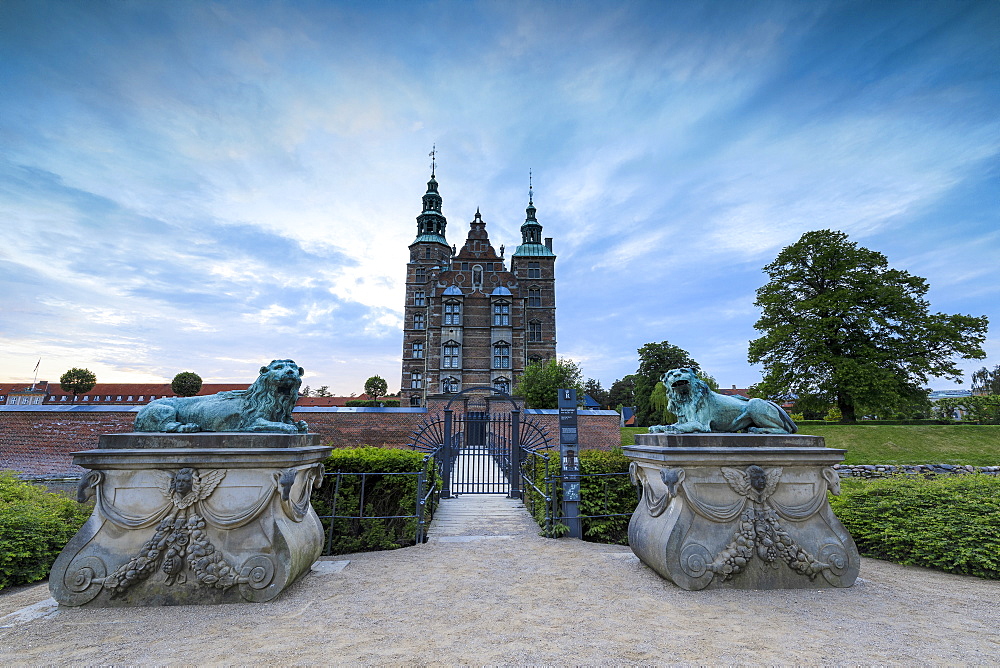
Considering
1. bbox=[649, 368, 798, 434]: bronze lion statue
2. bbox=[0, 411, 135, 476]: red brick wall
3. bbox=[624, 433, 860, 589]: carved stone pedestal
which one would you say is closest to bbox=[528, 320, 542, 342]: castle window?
bbox=[0, 411, 135, 476]: red brick wall

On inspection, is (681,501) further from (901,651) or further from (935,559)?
(935,559)

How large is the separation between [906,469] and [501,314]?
28.1 meters

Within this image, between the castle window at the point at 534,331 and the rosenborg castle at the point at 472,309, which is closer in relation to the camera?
the rosenborg castle at the point at 472,309

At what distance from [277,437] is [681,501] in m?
4.05

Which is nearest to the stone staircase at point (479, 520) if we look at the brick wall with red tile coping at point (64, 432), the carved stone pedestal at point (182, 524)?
the carved stone pedestal at point (182, 524)

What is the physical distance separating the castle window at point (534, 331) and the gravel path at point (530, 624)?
3432cm

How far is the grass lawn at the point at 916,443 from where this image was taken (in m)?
14.4

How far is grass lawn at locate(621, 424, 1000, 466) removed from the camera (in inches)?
565

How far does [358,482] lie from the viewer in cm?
650

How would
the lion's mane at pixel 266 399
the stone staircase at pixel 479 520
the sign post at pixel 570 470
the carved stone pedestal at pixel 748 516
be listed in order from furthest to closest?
the stone staircase at pixel 479 520 < the sign post at pixel 570 470 < the lion's mane at pixel 266 399 < the carved stone pedestal at pixel 748 516

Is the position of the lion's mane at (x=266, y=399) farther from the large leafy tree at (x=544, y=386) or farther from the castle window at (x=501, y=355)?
the castle window at (x=501, y=355)

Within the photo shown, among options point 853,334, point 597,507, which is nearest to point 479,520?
point 597,507

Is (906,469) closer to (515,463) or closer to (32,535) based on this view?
(515,463)

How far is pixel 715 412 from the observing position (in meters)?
4.96
